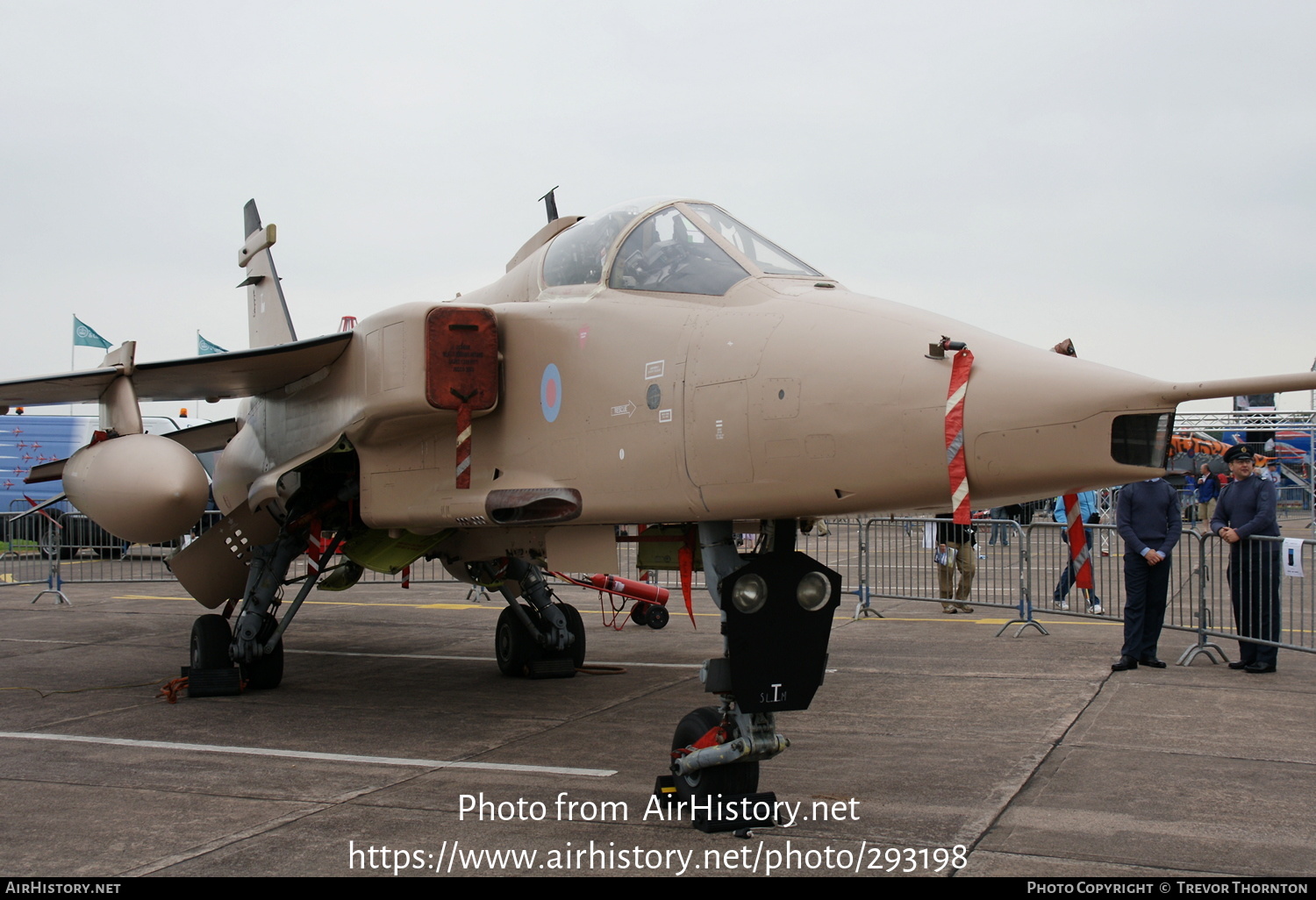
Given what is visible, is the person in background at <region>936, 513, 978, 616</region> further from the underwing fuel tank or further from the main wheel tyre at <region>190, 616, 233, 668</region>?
the underwing fuel tank

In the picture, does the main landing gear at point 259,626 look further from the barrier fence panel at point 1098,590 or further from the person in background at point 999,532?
the person in background at point 999,532

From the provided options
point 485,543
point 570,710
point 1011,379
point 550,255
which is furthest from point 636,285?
point 570,710

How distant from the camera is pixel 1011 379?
3.91 metres

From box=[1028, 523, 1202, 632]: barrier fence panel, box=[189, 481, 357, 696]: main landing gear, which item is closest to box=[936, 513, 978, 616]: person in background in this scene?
box=[1028, 523, 1202, 632]: barrier fence panel

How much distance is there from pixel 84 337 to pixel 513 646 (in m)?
26.6

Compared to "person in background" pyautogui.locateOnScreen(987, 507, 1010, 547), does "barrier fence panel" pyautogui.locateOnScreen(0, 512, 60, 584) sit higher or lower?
lower

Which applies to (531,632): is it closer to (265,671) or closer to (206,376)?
(265,671)

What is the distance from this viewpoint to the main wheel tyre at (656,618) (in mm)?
13133

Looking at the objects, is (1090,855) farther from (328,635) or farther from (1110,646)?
(328,635)

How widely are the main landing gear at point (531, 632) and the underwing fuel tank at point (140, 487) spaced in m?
2.79

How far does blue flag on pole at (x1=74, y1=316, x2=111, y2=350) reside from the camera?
30.5m

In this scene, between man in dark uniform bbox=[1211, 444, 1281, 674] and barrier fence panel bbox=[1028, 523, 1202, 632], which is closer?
man in dark uniform bbox=[1211, 444, 1281, 674]

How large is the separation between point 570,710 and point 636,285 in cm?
382

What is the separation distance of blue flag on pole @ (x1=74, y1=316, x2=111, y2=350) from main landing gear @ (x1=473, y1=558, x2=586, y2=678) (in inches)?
1022
